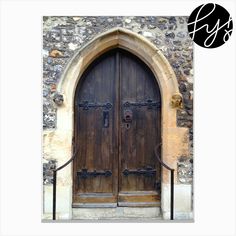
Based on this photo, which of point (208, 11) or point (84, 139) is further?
point (84, 139)

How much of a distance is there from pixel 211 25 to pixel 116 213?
7.32 ft

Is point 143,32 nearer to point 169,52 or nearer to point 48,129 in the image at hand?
point 169,52

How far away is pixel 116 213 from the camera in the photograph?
3873mm

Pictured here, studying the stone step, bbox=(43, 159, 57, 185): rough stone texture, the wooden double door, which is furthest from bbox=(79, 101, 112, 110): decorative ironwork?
the stone step

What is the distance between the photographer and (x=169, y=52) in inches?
148

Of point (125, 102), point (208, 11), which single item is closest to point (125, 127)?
point (125, 102)

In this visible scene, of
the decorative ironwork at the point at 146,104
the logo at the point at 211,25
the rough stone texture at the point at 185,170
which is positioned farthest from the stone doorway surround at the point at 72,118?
the logo at the point at 211,25

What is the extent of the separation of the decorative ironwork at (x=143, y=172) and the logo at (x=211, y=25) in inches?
67.6

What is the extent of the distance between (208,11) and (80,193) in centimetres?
235

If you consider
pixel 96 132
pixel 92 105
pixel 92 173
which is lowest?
pixel 92 173

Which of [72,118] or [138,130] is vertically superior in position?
[72,118]

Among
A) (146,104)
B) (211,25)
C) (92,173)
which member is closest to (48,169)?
(92,173)

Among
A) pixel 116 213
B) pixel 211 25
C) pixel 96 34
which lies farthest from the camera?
pixel 116 213

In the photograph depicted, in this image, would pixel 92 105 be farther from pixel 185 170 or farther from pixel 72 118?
pixel 185 170
